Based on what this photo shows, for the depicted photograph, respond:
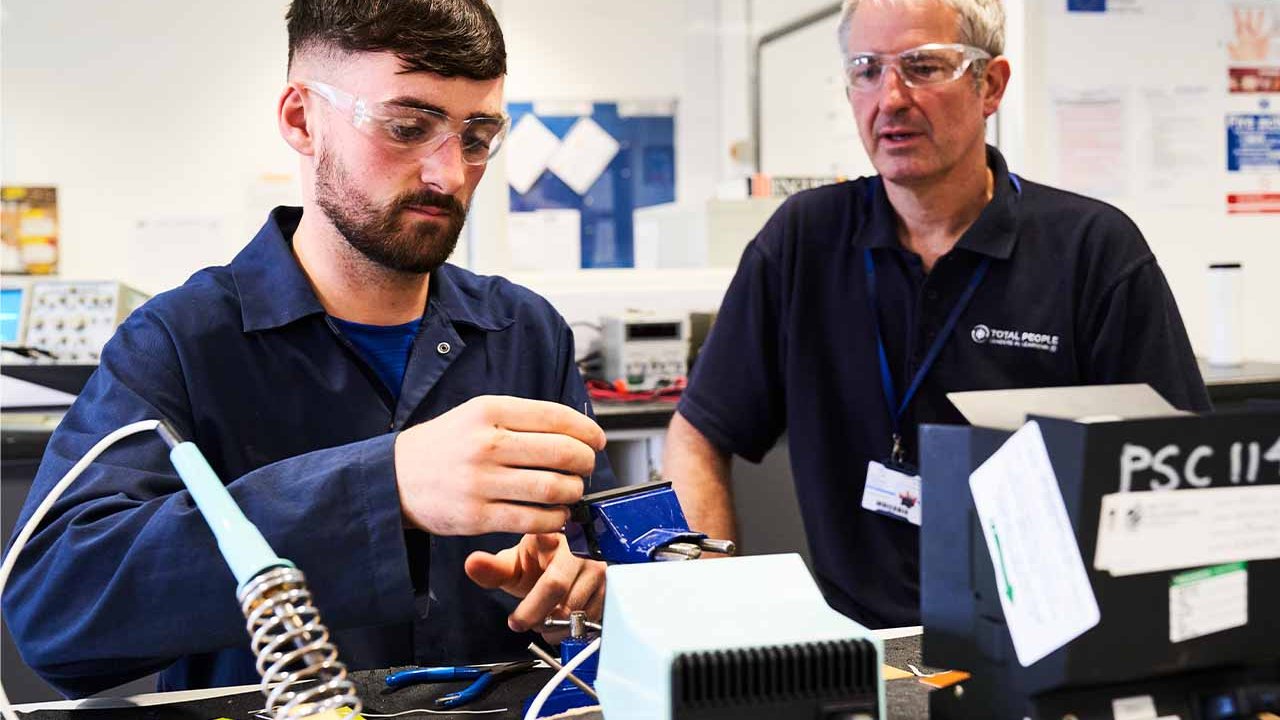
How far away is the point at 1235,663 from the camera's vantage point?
76cm

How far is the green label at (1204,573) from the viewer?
72 centimetres

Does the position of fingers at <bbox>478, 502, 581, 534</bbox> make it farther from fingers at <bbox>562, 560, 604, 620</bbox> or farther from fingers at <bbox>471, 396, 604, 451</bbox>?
fingers at <bbox>562, 560, 604, 620</bbox>

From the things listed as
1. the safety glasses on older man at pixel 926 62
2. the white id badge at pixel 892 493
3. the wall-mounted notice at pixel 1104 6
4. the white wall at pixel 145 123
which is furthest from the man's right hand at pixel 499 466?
the white wall at pixel 145 123

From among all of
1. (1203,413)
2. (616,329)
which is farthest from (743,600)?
(616,329)

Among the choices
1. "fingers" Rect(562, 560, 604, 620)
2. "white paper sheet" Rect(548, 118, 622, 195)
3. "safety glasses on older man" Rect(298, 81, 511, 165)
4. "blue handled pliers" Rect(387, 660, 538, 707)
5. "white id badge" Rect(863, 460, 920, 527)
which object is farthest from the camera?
"white paper sheet" Rect(548, 118, 622, 195)

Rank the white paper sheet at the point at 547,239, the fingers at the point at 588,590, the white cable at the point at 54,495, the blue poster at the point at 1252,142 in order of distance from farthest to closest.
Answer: the white paper sheet at the point at 547,239, the blue poster at the point at 1252,142, the fingers at the point at 588,590, the white cable at the point at 54,495

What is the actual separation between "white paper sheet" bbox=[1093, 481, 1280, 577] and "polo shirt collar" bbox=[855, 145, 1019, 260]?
112 centimetres

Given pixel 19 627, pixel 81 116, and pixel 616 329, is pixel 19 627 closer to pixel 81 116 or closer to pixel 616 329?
pixel 616 329

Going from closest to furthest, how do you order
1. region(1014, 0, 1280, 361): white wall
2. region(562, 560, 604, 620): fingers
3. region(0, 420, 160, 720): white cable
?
1. region(0, 420, 160, 720): white cable
2. region(562, 560, 604, 620): fingers
3. region(1014, 0, 1280, 361): white wall

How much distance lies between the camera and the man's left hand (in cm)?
110

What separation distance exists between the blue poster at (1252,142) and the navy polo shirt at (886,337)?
5.18 feet

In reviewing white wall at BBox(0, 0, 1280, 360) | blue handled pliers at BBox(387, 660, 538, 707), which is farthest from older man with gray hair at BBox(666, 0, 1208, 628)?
white wall at BBox(0, 0, 1280, 360)

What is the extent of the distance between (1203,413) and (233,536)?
62 cm

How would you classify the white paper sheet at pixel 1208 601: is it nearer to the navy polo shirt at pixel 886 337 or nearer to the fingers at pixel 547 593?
the fingers at pixel 547 593
